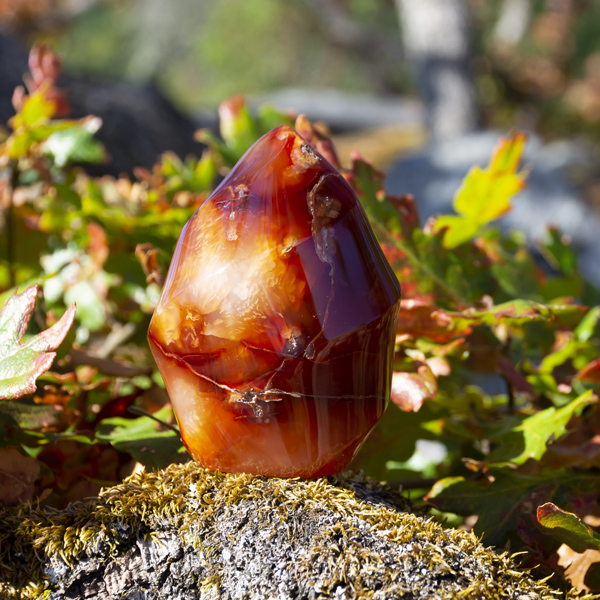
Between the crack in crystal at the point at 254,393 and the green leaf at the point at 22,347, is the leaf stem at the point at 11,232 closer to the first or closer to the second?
the green leaf at the point at 22,347

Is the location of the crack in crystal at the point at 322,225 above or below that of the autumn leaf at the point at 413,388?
above

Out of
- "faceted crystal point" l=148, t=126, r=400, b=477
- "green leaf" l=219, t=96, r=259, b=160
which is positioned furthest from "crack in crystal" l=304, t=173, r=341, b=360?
"green leaf" l=219, t=96, r=259, b=160

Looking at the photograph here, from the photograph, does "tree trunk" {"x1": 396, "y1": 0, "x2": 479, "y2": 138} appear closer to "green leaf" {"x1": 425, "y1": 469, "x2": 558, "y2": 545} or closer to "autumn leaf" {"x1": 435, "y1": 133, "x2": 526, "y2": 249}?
"autumn leaf" {"x1": 435, "y1": 133, "x2": 526, "y2": 249}

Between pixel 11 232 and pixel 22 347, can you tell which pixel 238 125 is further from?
pixel 22 347

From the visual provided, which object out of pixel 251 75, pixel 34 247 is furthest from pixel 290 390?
pixel 251 75

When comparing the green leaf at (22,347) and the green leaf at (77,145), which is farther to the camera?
the green leaf at (77,145)

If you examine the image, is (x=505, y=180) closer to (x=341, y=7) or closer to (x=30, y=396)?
(x=30, y=396)

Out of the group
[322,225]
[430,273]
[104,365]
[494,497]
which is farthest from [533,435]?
[104,365]

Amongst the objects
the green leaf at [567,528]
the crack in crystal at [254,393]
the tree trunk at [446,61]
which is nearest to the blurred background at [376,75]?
the tree trunk at [446,61]
